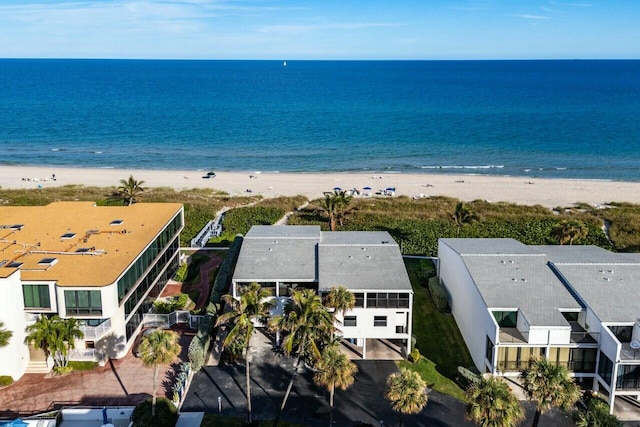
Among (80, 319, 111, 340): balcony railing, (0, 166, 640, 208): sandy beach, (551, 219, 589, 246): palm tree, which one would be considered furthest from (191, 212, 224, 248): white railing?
(551, 219, 589, 246): palm tree

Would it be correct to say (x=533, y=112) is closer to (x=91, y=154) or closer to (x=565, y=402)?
(x=91, y=154)

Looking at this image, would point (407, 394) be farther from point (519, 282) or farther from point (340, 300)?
point (519, 282)

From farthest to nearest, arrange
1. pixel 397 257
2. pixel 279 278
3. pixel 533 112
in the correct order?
1. pixel 533 112
2. pixel 397 257
3. pixel 279 278

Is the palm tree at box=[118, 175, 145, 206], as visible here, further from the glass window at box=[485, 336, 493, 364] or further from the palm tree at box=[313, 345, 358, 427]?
the glass window at box=[485, 336, 493, 364]

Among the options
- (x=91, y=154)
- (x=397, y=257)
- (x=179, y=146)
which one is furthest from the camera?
(x=179, y=146)

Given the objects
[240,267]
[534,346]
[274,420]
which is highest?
[240,267]

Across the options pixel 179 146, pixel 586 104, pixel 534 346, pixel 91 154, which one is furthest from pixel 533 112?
pixel 534 346

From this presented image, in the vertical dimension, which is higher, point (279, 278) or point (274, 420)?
point (279, 278)
